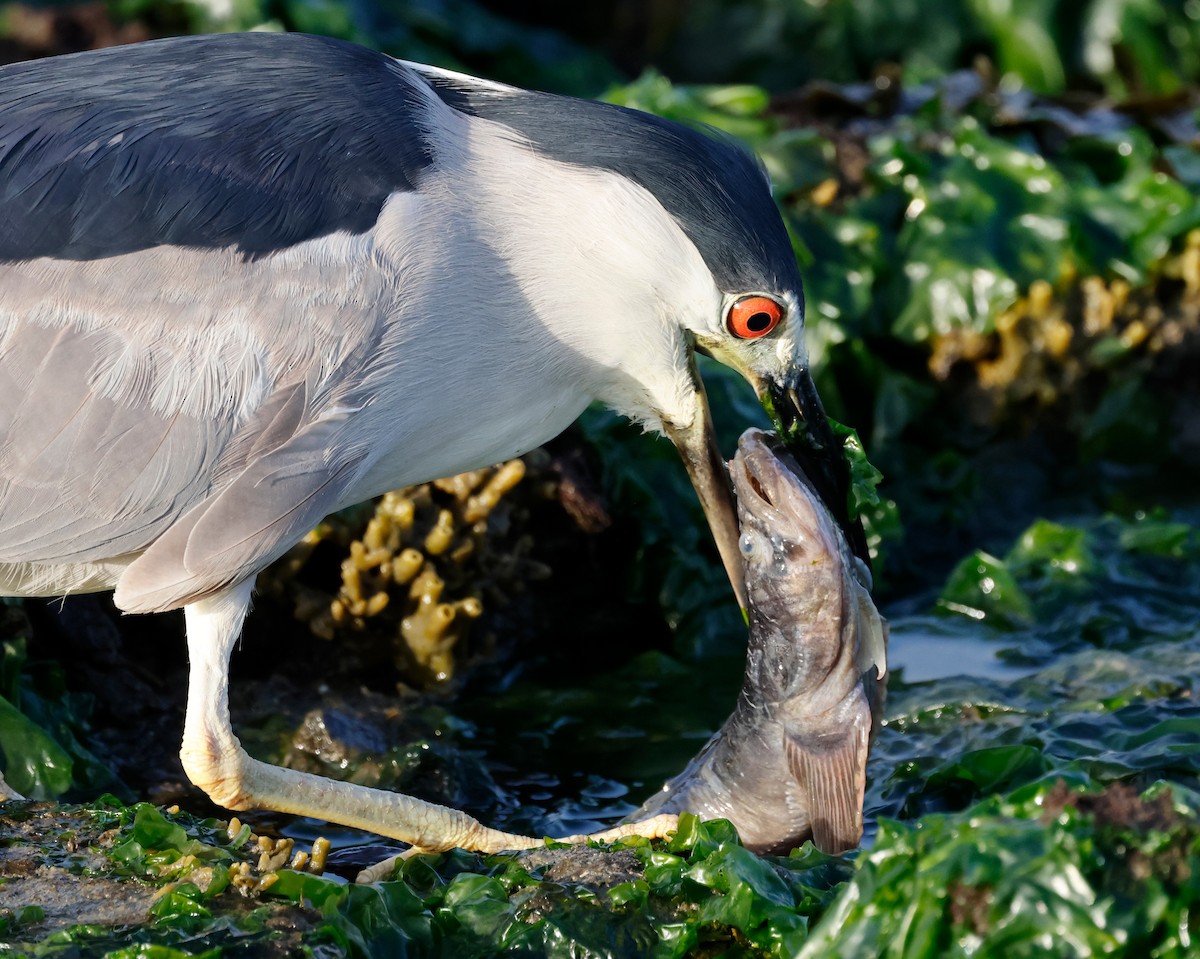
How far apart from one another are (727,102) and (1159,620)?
3.02m

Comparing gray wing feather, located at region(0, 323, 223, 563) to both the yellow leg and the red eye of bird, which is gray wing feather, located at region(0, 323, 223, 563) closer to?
the yellow leg

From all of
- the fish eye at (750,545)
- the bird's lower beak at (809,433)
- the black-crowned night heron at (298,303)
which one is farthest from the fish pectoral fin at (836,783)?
the black-crowned night heron at (298,303)

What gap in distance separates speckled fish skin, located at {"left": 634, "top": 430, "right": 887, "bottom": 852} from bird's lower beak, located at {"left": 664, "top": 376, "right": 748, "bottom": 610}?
34 cm

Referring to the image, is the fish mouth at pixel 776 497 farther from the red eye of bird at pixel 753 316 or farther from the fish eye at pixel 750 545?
the red eye of bird at pixel 753 316

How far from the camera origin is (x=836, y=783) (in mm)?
3766

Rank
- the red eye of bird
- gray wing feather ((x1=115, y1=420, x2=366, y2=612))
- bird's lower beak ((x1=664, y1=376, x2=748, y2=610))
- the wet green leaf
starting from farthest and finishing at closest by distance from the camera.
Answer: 1. the wet green leaf
2. bird's lower beak ((x1=664, y1=376, x2=748, y2=610))
3. the red eye of bird
4. gray wing feather ((x1=115, y1=420, x2=366, y2=612))

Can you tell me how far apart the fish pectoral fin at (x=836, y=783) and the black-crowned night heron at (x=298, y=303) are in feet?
2.53

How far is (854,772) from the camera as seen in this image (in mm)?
3754

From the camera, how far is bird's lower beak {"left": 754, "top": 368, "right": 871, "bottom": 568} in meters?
4.14

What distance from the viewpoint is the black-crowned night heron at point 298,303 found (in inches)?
146

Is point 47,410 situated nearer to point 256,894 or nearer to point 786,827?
point 256,894

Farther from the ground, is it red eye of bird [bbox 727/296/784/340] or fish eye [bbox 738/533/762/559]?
red eye of bird [bbox 727/296/784/340]

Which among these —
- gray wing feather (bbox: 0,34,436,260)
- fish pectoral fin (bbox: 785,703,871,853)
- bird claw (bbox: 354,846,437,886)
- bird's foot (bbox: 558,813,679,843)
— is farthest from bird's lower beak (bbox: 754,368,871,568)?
bird claw (bbox: 354,846,437,886)

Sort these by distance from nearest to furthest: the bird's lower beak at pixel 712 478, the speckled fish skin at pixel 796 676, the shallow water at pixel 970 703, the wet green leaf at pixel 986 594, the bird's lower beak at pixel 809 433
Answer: the speckled fish skin at pixel 796 676 → the bird's lower beak at pixel 809 433 → the bird's lower beak at pixel 712 478 → the shallow water at pixel 970 703 → the wet green leaf at pixel 986 594
